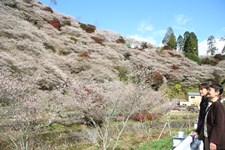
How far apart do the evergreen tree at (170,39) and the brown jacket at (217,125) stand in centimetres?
4208

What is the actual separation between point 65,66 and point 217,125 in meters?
19.2

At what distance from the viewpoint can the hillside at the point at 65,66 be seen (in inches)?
545

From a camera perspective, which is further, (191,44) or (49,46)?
(191,44)

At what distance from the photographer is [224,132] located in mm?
3703

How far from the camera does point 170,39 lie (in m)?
46.6

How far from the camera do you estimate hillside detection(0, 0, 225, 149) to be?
13.8 m

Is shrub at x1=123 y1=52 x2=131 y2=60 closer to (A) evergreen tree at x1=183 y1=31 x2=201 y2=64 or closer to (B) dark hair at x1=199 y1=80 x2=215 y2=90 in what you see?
(A) evergreen tree at x1=183 y1=31 x2=201 y2=64

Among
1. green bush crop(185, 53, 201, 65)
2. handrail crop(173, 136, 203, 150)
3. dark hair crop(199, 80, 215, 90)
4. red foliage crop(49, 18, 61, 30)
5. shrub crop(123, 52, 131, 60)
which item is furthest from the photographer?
green bush crop(185, 53, 201, 65)

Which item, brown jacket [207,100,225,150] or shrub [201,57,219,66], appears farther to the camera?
shrub [201,57,219,66]

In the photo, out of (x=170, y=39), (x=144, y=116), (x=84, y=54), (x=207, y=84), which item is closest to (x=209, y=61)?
(x=170, y=39)

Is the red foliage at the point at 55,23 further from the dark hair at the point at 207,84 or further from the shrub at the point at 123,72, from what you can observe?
the dark hair at the point at 207,84

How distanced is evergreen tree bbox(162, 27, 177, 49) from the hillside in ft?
15.8

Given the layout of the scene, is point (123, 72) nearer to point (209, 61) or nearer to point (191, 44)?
point (209, 61)

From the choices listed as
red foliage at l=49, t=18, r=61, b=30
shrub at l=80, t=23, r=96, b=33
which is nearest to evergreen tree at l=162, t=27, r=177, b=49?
shrub at l=80, t=23, r=96, b=33
